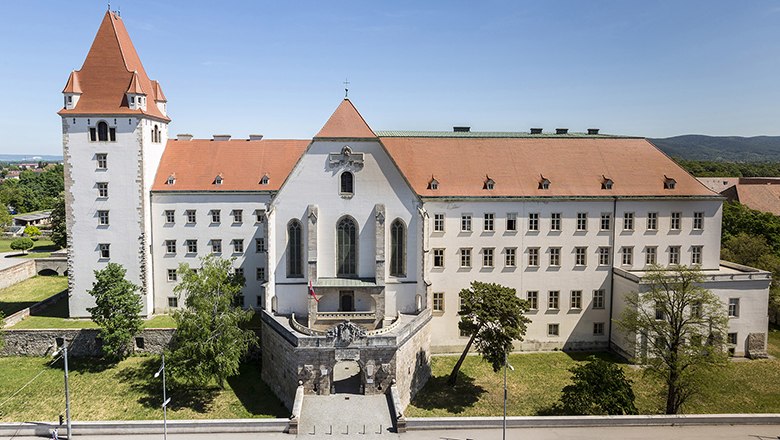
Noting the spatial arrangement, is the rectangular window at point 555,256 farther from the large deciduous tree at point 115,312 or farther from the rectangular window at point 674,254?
the large deciduous tree at point 115,312

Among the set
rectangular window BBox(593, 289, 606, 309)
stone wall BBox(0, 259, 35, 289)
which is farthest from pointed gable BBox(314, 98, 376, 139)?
stone wall BBox(0, 259, 35, 289)

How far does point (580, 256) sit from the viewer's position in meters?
46.8

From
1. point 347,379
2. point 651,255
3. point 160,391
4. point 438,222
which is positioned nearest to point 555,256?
point 651,255

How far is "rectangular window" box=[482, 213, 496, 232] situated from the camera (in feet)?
151

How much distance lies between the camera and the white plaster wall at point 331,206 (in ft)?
140

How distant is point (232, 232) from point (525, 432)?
3287 cm

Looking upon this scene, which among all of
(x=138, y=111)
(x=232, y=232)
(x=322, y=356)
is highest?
(x=138, y=111)

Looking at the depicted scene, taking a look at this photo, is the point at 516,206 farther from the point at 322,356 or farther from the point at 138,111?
the point at 138,111

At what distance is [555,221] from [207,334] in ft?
99.1

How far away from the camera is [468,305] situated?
38.0 metres

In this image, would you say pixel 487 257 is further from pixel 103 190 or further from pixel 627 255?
pixel 103 190

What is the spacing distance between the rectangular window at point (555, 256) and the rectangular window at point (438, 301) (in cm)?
1030

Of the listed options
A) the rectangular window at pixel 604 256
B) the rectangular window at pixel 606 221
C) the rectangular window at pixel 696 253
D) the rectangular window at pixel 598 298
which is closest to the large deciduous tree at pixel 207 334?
the rectangular window at pixel 598 298

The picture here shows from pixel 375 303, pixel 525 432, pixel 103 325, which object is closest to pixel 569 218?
pixel 375 303
